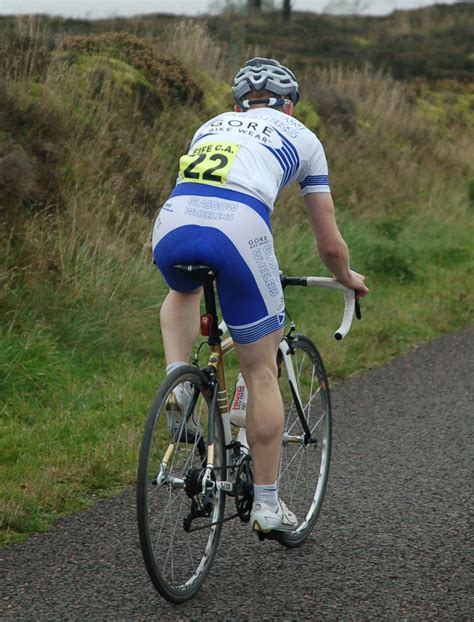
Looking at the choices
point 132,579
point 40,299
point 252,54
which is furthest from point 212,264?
point 252,54

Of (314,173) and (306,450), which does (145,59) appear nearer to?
(306,450)

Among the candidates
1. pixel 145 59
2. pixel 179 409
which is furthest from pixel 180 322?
pixel 145 59

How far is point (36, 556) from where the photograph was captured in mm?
4719

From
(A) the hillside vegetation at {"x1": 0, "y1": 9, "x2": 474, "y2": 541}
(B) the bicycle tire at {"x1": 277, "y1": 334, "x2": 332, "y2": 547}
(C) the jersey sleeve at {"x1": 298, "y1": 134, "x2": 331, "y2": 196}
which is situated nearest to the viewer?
(C) the jersey sleeve at {"x1": 298, "y1": 134, "x2": 331, "y2": 196}

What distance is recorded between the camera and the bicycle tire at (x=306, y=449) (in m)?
5.14

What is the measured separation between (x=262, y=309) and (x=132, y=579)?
1.19 meters

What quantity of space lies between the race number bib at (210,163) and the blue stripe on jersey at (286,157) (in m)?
0.17

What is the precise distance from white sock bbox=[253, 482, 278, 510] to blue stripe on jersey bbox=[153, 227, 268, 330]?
67 cm

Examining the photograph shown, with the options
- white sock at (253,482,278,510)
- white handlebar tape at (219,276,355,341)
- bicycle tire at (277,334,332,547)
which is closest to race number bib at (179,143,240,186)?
white handlebar tape at (219,276,355,341)

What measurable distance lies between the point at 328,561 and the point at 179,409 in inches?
42.9

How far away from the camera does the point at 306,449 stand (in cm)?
521

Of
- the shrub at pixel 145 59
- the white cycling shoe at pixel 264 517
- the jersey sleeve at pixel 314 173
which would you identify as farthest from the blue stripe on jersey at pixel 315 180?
the shrub at pixel 145 59

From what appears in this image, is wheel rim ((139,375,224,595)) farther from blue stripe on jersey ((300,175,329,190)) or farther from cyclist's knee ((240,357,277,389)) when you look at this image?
blue stripe on jersey ((300,175,329,190))

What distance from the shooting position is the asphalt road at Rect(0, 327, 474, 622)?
4211 mm
